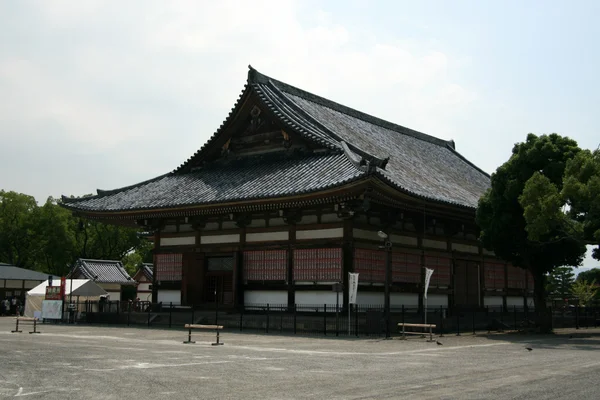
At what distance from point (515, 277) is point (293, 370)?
27.2m

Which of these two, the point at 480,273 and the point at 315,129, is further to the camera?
the point at 480,273

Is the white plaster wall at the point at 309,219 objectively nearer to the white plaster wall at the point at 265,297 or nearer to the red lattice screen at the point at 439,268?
the white plaster wall at the point at 265,297

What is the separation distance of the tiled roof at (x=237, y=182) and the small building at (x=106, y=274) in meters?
27.0

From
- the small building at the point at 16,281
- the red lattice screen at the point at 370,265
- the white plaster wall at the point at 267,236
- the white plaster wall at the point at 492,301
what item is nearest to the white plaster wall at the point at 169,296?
the white plaster wall at the point at 267,236

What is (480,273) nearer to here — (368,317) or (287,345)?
(368,317)

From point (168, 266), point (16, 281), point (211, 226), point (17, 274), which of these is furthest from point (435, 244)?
point (16, 281)

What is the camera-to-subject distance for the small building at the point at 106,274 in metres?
59.8

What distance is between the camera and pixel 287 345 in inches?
745

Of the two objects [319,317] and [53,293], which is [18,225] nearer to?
[53,293]

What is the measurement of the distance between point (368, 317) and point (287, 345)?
568cm

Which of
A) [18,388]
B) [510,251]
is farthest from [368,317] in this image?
[18,388]

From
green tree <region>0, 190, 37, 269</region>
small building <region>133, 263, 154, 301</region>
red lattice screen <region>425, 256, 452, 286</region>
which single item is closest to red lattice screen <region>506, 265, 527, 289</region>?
red lattice screen <region>425, 256, 452, 286</region>

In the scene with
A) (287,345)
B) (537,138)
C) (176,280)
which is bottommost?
(287,345)

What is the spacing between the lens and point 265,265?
28.5m
